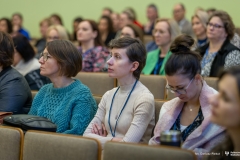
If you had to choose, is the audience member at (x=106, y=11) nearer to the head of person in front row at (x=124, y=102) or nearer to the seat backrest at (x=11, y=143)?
the head of person in front row at (x=124, y=102)

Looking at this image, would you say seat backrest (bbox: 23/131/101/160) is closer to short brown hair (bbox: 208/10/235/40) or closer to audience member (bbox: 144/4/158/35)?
short brown hair (bbox: 208/10/235/40)

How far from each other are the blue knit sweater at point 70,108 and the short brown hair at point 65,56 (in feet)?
0.31

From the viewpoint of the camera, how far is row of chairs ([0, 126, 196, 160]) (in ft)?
6.68

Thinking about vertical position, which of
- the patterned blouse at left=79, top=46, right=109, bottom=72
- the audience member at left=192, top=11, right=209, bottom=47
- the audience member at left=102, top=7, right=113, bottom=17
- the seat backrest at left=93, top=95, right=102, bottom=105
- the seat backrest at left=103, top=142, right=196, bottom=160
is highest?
the audience member at left=192, top=11, right=209, bottom=47

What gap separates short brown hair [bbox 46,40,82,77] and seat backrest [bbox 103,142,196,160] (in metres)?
1.14


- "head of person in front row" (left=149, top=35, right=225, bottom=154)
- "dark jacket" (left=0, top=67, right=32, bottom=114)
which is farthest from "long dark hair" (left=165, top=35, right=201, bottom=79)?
"dark jacket" (left=0, top=67, right=32, bottom=114)

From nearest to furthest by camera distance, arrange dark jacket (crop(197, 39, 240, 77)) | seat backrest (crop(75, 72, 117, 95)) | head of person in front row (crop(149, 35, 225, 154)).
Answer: head of person in front row (crop(149, 35, 225, 154)) < seat backrest (crop(75, 72, 117, 95)) < dark jacket (crop(197, 39, 240, 77))

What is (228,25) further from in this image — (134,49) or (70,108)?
(70,108)

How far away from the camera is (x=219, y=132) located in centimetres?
242

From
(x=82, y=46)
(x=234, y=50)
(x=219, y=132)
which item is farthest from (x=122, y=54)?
(x=82, y=46)

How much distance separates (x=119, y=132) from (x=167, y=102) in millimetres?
362

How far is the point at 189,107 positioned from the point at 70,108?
81cm

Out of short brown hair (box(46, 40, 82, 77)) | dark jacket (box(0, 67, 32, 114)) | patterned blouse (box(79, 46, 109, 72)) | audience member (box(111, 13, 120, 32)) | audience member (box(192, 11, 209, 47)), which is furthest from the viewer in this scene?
audience member (box(111, 13, 120, 32))

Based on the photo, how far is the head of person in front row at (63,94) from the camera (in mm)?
3084
